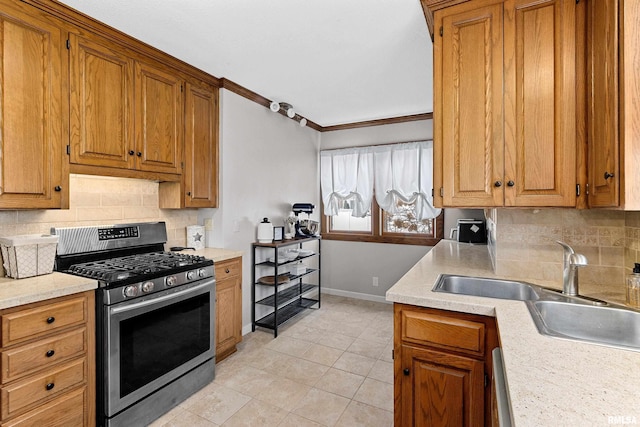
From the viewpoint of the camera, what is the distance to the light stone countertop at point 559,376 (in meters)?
0.67

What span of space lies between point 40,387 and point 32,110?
1.50m

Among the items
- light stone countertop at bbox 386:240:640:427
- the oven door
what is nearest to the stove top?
the oven door

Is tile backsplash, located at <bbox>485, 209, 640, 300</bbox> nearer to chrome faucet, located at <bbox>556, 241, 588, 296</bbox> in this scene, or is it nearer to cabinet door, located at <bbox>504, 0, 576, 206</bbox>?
chrome faucet, located at <bbox>556, 241, 588, 296</bbox>

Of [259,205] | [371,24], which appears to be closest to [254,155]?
[259,205]

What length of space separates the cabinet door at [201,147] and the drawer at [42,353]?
1298 mm

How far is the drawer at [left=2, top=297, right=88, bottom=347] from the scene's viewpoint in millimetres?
1418

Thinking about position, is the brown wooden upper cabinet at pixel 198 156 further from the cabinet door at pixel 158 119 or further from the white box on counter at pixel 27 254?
the white box on counter at pixel 27 254

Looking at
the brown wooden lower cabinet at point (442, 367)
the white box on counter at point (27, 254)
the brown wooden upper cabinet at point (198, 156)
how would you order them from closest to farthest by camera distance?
1. the brown wooden lower cabinet at point (442, 367)
2. the white box on counter at point (27, 254)
3. the brown wooden upper cabinet at point (198, 156)

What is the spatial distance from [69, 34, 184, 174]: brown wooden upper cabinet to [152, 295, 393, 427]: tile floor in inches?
68.7

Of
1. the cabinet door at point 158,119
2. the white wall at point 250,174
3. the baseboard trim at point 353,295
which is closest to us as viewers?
the cabinet door at point 158,119

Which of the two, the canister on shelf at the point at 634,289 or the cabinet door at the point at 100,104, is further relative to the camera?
the cabinet door at the point at 100,104

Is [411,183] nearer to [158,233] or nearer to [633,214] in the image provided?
A: [633,214]

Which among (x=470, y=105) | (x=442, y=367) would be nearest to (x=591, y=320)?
(x=442, y=367)

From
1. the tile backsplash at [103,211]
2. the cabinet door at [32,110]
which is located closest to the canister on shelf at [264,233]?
the tile backsplash at [103,211]
